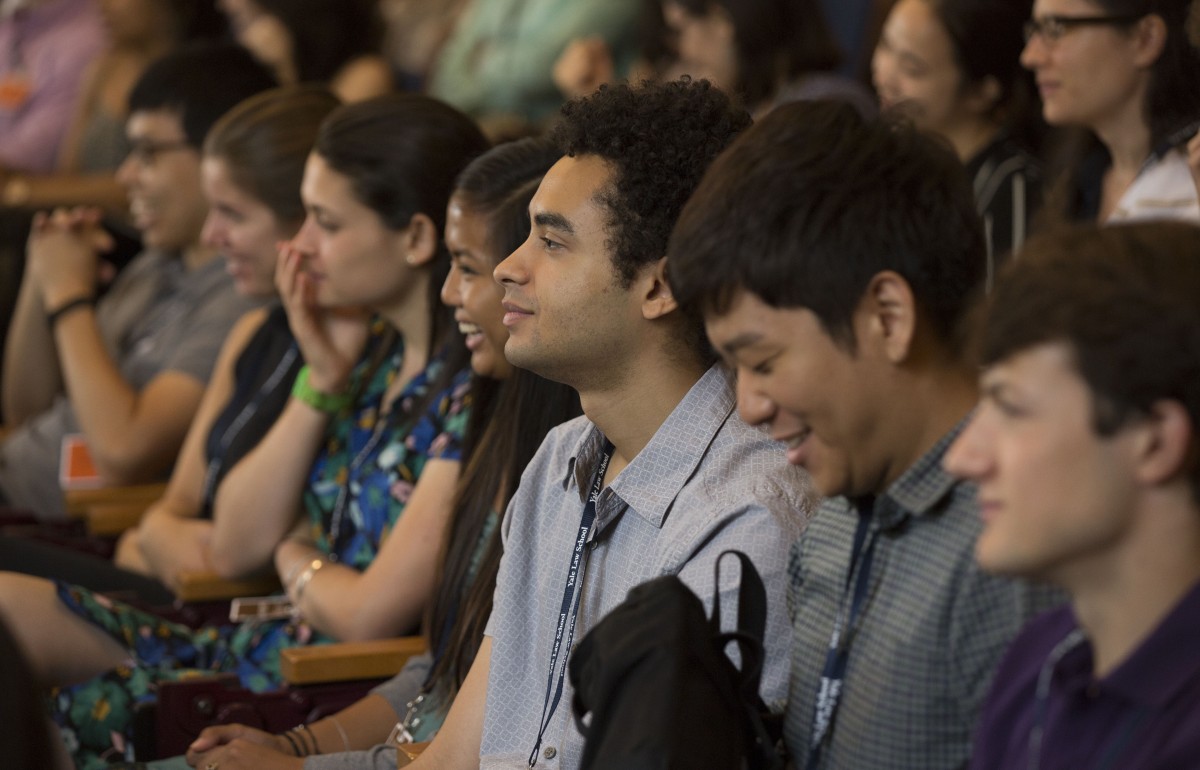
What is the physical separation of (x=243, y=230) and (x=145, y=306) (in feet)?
2.86

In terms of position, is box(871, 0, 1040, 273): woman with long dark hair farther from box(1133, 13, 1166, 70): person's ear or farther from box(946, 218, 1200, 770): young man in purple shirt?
box(946, 218, 1200, 770): young man in purple shirt

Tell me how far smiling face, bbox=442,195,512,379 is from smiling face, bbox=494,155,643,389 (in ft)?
1.22

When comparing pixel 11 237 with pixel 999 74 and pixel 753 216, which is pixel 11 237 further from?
pixel 753 216

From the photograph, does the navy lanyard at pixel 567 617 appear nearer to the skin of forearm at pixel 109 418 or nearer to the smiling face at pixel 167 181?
the skin of forearm at pixel 109 418

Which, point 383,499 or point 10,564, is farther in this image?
point 10,564

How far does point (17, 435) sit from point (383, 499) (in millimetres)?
1703

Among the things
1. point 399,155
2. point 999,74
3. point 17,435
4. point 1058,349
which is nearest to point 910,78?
point 999,74

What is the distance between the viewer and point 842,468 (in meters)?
1.38

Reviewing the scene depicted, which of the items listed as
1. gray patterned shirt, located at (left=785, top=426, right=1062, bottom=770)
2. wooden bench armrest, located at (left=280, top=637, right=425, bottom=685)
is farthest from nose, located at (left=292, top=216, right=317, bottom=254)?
gray patterned shirt, located at (left=785, top=426, right=1062, bottom=770)

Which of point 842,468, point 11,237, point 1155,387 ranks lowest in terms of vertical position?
point 11,237

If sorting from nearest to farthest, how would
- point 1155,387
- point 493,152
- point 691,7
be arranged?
point 1155,387 < point 493,152 < point 691,7

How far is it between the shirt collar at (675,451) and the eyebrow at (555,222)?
0.23 m

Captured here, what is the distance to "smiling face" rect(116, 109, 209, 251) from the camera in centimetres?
365

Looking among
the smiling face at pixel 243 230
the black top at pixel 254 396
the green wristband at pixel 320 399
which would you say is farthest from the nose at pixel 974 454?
the smiling face at pixel 243 230
